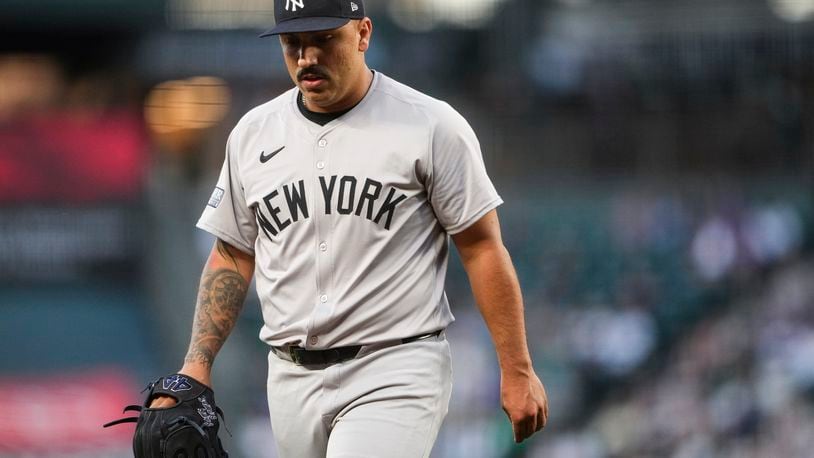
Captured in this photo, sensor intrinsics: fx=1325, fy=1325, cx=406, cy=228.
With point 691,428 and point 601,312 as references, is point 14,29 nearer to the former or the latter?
point 601,312

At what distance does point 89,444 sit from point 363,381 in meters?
8.93

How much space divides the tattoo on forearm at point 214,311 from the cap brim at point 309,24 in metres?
0.74

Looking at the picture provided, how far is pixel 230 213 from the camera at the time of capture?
3.78m

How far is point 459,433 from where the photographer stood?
405 inches

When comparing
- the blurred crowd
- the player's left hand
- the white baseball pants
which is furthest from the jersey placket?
the blurred crowd

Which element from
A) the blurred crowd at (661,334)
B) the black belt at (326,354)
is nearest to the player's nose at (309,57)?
the black belt at (326,354)

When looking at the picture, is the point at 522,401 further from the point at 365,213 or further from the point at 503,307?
the point at 365,213

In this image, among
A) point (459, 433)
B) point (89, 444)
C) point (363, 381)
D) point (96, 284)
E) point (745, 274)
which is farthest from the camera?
point (96, 284)

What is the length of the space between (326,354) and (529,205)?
797 centimetres

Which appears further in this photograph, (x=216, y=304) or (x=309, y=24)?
(x=216, y=304)

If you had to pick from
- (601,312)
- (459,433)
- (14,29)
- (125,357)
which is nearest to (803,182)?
(601,312)

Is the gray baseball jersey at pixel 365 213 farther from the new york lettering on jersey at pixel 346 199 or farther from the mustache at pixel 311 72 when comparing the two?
the mustache at pixel 311 72

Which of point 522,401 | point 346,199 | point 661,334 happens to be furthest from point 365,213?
point 661,334

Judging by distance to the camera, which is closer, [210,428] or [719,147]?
[210,428]
